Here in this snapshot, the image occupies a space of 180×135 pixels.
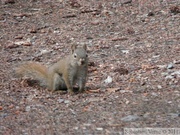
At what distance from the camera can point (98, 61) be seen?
7.72 meters

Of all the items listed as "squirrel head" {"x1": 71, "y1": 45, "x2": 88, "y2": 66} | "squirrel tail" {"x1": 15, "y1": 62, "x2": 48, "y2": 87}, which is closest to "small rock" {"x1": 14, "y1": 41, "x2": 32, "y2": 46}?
"squirrel tail" {"x1": 15, "y1": 62, "x2": 48, "y2": 87}

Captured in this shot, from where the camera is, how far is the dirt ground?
5113 millimetres

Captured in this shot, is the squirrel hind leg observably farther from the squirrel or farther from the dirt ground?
the dirt ground

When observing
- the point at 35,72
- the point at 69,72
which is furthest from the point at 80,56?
the point at 35,72

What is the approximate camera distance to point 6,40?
9.34 meters

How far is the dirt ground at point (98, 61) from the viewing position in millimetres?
5113

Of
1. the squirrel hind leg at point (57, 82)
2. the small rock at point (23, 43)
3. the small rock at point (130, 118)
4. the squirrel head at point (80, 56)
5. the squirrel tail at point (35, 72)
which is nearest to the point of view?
the small rock at point (130, 118)

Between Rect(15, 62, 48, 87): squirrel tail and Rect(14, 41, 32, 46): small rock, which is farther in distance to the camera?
Rect(14, 41, 32, 46): small rock

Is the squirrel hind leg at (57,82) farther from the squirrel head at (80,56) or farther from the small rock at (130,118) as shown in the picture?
the small rock at (130,118)

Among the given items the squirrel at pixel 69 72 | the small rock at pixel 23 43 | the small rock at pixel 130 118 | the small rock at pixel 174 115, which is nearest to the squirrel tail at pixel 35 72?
the squirrel at pixel 69 72

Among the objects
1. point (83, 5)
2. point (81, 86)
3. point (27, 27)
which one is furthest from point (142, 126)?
point (83, 5)

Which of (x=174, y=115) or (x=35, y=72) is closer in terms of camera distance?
(x=174, y=115)

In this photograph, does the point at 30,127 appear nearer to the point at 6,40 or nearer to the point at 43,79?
the point at 43,79

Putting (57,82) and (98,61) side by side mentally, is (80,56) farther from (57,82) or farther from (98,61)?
Result: (98,61)
